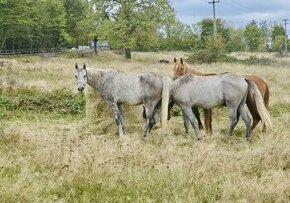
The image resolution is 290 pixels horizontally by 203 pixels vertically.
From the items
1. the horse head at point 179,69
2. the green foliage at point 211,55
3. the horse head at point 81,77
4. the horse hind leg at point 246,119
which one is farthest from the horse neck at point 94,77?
A: the green foliage at point 211,55

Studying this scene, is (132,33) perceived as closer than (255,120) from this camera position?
No

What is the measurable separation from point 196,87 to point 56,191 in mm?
4774

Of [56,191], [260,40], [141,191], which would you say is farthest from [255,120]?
[260,40]

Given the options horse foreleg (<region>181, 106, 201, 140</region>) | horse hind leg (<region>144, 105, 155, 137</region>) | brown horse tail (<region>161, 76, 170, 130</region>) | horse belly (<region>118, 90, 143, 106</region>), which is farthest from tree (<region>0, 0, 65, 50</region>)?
horse foreleg (<region>181, 106, 201, 140</region>)

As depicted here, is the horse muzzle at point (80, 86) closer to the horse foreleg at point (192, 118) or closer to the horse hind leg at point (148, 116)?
the horse hind leg at point (148, 116)

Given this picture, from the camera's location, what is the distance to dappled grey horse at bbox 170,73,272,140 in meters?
9.58

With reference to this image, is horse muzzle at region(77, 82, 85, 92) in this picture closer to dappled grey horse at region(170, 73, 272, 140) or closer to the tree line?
dappled grey horse at region(170, 73, 272, 140)

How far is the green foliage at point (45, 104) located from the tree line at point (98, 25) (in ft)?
86.2

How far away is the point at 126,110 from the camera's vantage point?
457 inches

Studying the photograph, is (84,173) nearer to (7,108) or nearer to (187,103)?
(187,103)

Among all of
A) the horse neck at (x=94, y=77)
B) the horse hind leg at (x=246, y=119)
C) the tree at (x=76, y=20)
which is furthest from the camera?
the tree at (x=76, y=20)

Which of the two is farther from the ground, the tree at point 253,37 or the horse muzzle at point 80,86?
the tree at point 253,37

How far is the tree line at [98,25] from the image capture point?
43219 millimetres

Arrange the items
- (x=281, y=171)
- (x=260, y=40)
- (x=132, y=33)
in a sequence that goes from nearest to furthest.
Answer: (x=281, y=171), (x=132, y=33), (x=260, y=40)
